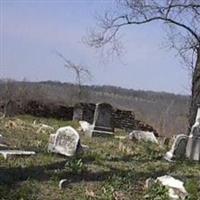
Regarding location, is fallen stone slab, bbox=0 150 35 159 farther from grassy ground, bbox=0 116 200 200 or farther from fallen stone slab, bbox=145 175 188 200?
fallen stone slab, bbox=145 175 188 200

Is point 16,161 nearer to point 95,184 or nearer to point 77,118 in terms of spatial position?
point 95,184

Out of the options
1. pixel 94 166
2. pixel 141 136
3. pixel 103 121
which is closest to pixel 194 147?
pixel 141 136

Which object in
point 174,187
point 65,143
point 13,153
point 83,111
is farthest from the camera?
point 83,111

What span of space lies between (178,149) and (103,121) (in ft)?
16.4

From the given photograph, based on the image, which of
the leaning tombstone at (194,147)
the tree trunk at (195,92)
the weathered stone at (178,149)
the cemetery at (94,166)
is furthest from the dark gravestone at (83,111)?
the weathered stone at (178,149)

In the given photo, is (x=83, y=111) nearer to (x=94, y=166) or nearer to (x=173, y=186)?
(x=94, y=166)

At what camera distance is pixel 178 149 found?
Answer: 1188 cm

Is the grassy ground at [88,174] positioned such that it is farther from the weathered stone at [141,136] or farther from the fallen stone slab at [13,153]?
the weathered stone at [141,136]

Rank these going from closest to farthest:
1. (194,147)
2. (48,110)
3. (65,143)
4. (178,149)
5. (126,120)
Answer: (65,143) < (178,149) < (194,147) < (126,120) < (48,110)

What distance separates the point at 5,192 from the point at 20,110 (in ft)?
63.6

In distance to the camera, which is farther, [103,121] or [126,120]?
[126,120]

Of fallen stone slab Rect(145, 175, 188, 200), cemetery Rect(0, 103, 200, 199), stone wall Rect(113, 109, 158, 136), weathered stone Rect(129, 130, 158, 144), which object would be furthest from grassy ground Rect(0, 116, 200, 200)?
stone wall Rect(113, 109, 158, 136)

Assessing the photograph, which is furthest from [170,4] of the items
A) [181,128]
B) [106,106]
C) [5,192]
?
[5,192]

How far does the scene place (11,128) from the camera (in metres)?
14.6
